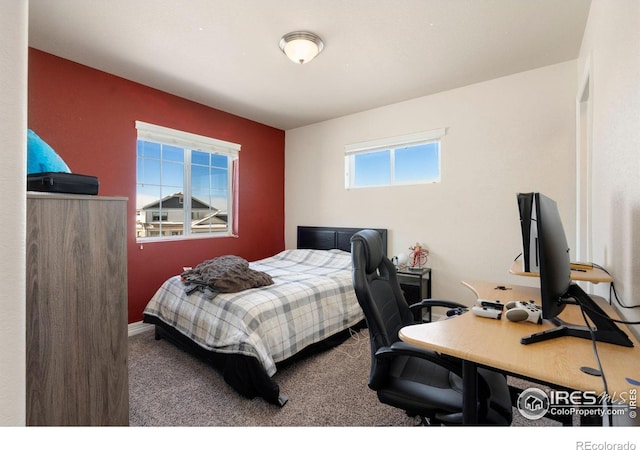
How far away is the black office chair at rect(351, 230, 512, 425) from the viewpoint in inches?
42.3

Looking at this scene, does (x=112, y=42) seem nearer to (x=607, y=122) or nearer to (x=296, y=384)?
(x=296, y=384)

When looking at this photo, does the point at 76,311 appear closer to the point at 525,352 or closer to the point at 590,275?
the point at 525,352

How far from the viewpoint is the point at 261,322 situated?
2.03 meters

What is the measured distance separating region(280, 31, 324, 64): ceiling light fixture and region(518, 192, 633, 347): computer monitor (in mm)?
1955

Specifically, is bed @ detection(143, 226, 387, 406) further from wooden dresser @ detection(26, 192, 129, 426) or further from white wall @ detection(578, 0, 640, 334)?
white wall @ detection(578, 0, 640, 334)

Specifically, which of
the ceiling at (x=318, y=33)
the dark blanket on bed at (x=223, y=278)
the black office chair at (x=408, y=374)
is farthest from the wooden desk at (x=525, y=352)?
the ceiling at (x=318, y=33)

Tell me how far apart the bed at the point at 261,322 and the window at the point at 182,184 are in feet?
3.16

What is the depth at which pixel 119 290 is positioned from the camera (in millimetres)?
1382

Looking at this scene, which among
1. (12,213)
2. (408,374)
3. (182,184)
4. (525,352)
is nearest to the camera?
(12,213)

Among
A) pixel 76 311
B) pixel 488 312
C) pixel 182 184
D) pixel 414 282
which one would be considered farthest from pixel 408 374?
pixel 182 184

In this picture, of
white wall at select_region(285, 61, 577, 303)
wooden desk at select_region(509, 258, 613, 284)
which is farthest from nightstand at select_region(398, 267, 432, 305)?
wooden desk at select_region(509, 258, 613, 284)

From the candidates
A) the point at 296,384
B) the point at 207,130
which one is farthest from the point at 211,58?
the point at 296,384

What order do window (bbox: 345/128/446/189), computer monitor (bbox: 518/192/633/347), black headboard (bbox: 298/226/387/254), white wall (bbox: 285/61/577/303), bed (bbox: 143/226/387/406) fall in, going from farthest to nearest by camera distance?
black headboard (bbox: 298/226/387/254) < window (bbox: 345/128/446/189) < white wall (bbox: 285/61/577/303) < bed (bbox: 143/226/387/406) < computer monitor (bbox: 518/192/633/347)

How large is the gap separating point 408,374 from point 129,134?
3.33 m
